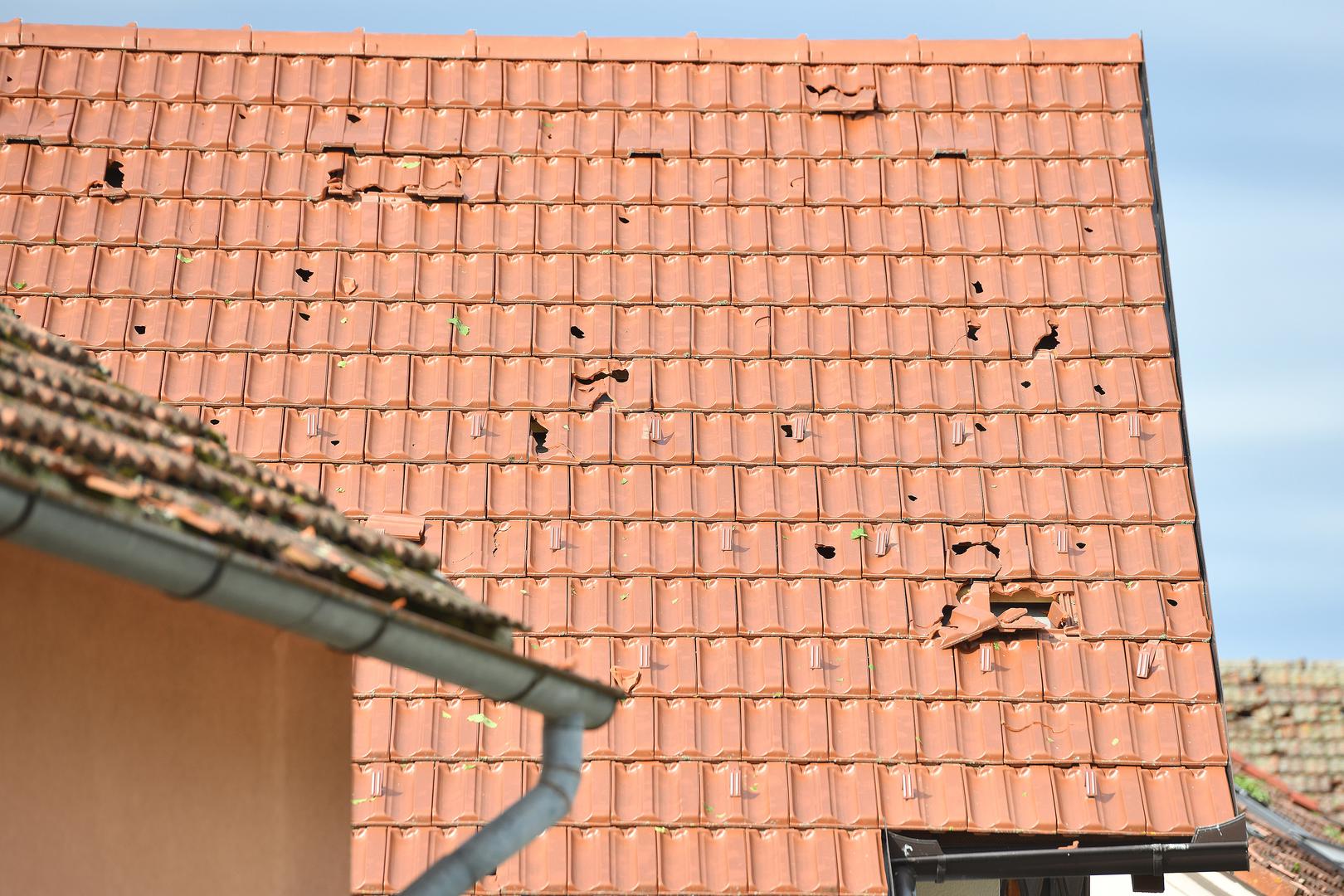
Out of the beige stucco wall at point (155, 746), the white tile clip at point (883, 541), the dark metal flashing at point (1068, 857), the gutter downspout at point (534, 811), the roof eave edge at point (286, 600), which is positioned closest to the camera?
the roof eave edge at point (286, 600)

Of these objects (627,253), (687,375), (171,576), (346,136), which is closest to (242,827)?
(171,576)

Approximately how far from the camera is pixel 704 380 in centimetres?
827

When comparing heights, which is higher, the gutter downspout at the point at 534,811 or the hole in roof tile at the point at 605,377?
the hole in roof tile at the point at 605,377

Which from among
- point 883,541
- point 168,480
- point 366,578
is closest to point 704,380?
point 883,541

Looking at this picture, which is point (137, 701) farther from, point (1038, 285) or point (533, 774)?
point (1038, 285)

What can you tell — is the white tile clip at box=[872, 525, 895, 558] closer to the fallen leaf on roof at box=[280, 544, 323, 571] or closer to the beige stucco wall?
the beige stucco wall

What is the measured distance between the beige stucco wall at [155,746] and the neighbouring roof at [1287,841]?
249 inches

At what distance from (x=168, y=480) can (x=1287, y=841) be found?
8.99 metres

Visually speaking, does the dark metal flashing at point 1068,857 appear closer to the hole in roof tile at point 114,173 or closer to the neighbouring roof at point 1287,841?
the neighbouring roof at point 1287,841

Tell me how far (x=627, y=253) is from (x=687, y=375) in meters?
0.85

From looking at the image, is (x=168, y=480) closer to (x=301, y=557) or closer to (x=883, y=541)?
(x=301, y=557)

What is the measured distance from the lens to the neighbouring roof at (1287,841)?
969 centimetres

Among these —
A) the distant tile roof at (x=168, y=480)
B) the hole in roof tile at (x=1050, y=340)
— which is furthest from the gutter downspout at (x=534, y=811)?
the hole in roof tile at (x=1050, y=340)

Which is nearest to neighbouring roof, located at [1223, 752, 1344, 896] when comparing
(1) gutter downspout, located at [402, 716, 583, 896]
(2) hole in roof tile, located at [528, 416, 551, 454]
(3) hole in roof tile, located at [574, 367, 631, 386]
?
(3) hole in roof tile, located at [574, 367, 631, 386]
